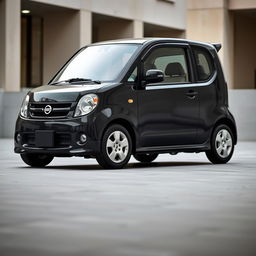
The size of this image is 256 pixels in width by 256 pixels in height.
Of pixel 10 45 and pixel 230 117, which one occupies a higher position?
pixel 10 45

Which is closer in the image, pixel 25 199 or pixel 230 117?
pixel 25 199

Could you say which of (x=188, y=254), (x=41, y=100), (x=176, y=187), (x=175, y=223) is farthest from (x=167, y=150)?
(x=188, y=254)

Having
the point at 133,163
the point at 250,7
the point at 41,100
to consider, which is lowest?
the point at 133,163

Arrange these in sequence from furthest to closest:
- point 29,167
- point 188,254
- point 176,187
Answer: point 29,167, point 176,187, point 188,254

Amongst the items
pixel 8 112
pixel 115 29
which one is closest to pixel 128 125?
pixel 8 112

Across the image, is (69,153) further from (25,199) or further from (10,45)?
(10,45)

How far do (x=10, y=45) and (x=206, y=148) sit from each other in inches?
584

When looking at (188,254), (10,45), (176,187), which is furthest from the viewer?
(10,45)

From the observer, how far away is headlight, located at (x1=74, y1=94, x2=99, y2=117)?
13.2m

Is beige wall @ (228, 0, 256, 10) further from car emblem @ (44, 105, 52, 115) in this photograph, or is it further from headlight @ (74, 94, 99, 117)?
headlight @ (74, 94, 99, 117)

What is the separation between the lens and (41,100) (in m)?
13.7

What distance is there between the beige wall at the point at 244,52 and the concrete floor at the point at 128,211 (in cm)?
3630

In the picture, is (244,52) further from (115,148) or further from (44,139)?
(44,139)

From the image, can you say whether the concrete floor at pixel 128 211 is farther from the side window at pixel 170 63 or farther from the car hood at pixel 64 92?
the side window at pixel 170 63
